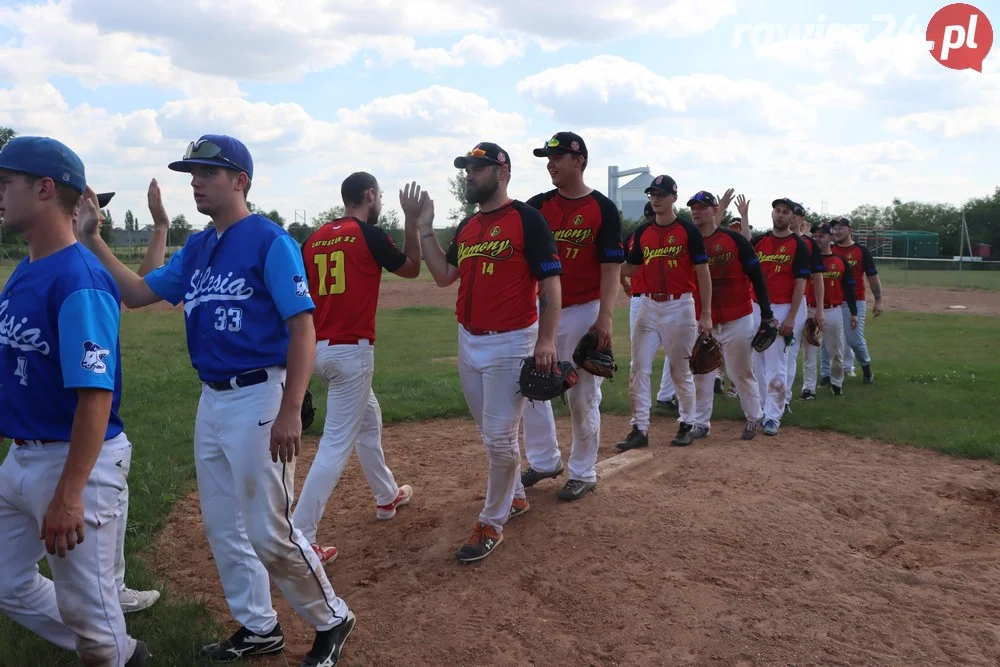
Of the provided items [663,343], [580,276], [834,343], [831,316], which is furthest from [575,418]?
[831,316]

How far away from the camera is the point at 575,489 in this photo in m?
5.17

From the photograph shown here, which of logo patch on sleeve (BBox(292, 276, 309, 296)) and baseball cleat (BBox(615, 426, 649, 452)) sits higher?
logo patch on sleeve (BBox(292, 276, 309, 296))

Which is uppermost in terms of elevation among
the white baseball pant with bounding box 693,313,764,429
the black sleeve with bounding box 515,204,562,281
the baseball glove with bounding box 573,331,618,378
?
the black sleeve with bounding box 515,204,562,281

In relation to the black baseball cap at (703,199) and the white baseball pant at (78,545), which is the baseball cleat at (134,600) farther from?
the black baseball cap at (703,199)

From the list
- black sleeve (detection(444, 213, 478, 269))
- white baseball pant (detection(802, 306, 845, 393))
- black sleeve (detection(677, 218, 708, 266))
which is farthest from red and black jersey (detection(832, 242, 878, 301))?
black sleeve (detection(444, 213, 478, 269))

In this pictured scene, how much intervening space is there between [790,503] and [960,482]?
1727 mm

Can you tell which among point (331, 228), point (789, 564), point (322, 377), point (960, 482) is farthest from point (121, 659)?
point (960, 482)

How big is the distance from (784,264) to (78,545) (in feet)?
24.7

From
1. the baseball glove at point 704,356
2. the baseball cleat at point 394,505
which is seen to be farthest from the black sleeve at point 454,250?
the baseball glove at point 704,356

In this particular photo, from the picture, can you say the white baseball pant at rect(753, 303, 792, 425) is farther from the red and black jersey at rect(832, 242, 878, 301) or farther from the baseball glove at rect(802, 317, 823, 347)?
the red and black jersey at rect(832, 242, 878, 301)

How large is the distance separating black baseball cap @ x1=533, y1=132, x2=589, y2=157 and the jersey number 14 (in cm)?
157

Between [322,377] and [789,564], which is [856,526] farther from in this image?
[322,377]

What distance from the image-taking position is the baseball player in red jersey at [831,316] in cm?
996

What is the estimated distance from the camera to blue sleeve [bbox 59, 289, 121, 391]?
2.69 metres
